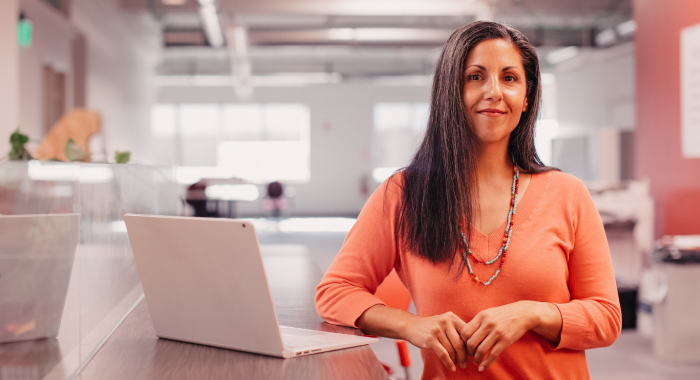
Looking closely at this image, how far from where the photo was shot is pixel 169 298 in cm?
122

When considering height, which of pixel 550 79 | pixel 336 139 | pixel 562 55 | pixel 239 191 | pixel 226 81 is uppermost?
pixel 226 81

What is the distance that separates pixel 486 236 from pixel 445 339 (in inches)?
11.6

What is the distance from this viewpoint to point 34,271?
1158 mm

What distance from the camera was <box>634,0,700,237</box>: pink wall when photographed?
16.4ft

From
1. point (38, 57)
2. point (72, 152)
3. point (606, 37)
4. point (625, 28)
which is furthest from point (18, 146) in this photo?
point (606, 37)

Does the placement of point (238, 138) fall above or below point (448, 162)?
above

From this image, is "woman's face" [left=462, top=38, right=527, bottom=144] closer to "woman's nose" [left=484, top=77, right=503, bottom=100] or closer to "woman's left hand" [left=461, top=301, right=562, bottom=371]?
"woman's nose" [left=484, top=77, right=503, bottom=100]

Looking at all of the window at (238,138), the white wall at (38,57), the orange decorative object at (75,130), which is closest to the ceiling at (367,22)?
the white wall at (38,57)

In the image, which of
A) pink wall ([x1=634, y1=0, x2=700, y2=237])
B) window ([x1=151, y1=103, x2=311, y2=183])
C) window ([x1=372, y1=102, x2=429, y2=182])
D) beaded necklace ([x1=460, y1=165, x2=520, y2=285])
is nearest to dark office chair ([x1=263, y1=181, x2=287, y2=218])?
window ([x1=151, y1=103, x2=311, y2=183])

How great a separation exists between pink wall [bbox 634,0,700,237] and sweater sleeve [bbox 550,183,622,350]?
416cm

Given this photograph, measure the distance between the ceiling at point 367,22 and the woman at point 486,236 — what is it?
19.6 feet

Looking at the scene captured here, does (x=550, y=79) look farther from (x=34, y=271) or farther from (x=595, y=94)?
(x=34, y=271)

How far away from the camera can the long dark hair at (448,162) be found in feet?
4.46

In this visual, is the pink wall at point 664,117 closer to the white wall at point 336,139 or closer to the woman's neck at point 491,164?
the woman's neck at point 491,164
